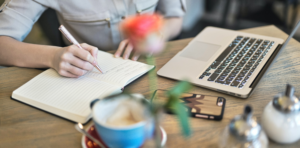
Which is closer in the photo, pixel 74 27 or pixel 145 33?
pixel 145 33

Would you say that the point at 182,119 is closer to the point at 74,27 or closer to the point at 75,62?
the point at 75,62

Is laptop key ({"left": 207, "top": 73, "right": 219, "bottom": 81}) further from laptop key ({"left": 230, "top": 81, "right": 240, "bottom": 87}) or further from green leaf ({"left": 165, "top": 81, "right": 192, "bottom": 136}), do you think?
green leaf ({"left": 165, "top": 81, "right": 192, "bottom": 136})

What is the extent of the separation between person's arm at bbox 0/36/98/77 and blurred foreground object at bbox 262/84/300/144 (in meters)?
0.42

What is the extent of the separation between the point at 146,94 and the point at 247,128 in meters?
0.28

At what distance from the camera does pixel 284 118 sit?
390 millimetres

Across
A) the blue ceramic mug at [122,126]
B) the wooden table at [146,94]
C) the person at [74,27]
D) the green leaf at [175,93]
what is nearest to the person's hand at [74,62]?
the person at [74,27]

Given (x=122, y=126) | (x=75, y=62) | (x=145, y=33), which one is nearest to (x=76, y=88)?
(x=75, y=62)

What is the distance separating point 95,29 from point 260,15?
6.34 feet

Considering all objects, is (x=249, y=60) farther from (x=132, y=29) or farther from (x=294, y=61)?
(x=132, y=29)

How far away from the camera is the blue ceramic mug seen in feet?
1.14

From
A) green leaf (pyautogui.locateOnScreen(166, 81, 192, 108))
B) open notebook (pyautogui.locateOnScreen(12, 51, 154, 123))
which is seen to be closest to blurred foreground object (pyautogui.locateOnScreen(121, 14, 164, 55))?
green leaf (pyautogui.locateOnScreen(166, 81, 192, 108))

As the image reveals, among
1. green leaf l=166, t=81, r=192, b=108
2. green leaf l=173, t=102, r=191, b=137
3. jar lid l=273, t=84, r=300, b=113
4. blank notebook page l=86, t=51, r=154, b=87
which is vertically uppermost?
green leaf l=166, t=81, r=192, b=108

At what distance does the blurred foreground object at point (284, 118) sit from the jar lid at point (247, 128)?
0.23ft

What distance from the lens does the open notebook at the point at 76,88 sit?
1.70ft
